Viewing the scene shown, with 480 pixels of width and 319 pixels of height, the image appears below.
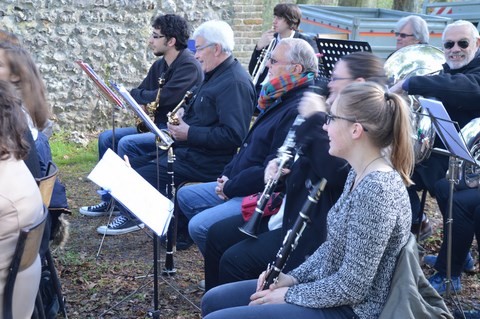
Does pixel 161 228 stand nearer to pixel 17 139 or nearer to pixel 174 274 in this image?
pixel 17 139

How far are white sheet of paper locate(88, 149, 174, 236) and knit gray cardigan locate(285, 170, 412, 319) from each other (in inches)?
38.5

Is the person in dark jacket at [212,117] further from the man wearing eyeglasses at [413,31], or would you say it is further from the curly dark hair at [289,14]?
the curly dark hair at [289,14]

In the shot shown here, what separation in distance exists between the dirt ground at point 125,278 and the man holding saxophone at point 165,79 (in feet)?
2.20

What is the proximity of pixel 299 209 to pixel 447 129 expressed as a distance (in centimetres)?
105

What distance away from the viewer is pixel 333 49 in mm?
5652

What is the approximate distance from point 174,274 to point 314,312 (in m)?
2.27

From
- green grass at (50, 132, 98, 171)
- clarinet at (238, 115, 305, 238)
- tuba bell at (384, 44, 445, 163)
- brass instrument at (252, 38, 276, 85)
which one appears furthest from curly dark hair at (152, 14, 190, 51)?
clarinet at (238, 115, 305, 238)

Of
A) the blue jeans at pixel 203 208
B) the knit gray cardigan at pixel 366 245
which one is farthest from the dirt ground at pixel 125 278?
the knit gray cardigan at pixel 366 245

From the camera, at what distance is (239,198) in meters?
4.30

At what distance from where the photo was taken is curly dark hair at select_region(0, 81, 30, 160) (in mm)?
2842

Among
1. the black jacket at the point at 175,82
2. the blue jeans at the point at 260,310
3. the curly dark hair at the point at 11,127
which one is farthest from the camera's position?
the black jacket at the point at 175,82

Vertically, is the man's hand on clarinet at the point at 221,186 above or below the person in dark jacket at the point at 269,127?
below

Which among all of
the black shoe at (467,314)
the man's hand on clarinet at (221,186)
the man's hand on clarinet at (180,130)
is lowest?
the black shoe at (467,314)

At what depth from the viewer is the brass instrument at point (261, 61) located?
702cm
